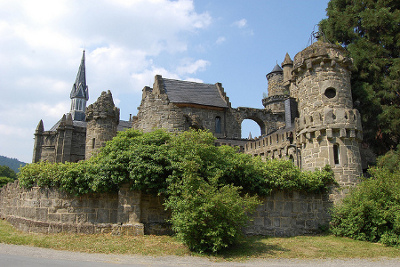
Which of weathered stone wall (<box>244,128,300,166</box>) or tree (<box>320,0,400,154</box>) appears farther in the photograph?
weathered stone wall (<box>244,128,300,166</box>)

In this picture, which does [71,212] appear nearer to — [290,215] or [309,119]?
[290,215]

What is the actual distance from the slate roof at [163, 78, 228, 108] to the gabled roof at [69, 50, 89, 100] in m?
53.3

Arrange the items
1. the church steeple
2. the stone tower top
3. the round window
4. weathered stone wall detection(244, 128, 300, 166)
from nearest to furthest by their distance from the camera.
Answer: the round window < weathered stone wall detection(244, 128, 300, 166) < the stone tower top < the church steeple

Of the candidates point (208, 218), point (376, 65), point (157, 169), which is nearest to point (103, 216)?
point (157, 169)

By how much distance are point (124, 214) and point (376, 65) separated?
1860cm

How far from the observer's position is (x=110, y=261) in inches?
371

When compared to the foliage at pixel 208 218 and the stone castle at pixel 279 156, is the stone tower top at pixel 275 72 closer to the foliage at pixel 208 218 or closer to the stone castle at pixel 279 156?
the stone castle at pixel 279 156

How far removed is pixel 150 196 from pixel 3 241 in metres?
5.59

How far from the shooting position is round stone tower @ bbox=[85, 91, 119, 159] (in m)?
20.7

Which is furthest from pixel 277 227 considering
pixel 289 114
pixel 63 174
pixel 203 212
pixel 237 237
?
pixel 289 114

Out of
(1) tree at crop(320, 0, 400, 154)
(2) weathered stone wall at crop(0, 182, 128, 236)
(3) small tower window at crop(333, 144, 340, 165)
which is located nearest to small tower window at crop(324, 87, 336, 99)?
(3) small tower window at crop(333, 144, 340, 165)

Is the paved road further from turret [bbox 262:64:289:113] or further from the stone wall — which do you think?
turret [bbox 262:64:289:113]

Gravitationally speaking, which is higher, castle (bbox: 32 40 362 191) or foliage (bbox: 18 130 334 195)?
castle (bbox: 32 40 362 191)

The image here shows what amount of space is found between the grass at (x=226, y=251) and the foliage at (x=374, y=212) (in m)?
0.76
